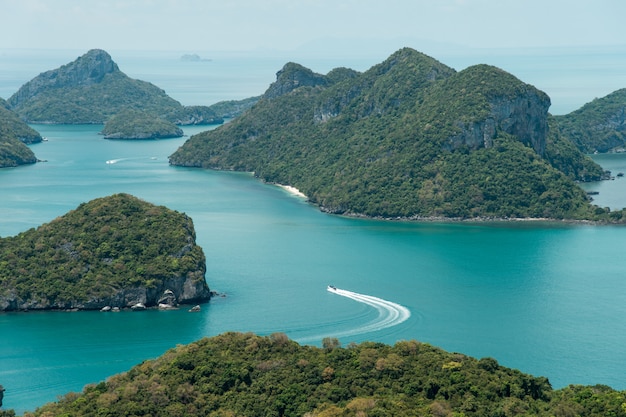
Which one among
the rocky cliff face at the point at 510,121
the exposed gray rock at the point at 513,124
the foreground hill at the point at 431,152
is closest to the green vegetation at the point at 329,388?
the foreground hill at the point at 431,152

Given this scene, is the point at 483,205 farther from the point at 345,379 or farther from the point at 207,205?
the point at 345,379

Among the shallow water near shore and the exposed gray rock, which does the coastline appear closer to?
the shallow water near shore

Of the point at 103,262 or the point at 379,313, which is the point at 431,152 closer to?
the point at 379,313

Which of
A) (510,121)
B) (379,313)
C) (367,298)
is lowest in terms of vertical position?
(379,313)

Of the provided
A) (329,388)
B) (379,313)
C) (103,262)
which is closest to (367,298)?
(379,313)

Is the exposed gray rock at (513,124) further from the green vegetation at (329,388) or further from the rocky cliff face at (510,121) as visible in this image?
the green vegetation at (329,388)

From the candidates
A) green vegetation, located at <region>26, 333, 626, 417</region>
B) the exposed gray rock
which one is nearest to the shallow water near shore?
green vegetation, located at <region>26, 333, 626, 417</region>
